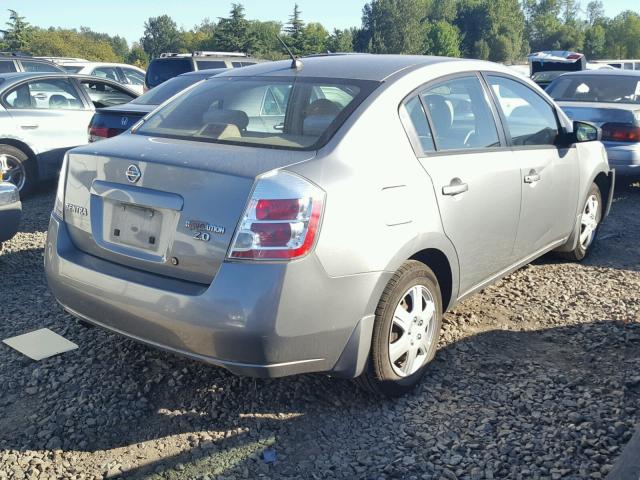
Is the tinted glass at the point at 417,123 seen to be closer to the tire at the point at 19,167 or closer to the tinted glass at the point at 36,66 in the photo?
the tire at the point at 19,167

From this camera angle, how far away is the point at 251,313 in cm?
275

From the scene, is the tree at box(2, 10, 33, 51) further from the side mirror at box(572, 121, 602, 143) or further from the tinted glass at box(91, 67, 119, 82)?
the side mirror at box(572, 121, 602, 143)

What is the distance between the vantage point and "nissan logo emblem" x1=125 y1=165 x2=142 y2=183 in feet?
10.2

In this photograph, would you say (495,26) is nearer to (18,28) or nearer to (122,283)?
(18,28)

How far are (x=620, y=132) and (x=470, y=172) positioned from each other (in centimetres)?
527

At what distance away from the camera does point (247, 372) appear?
2.87 m

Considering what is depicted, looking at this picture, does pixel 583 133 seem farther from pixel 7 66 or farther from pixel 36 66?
pixel 36 66

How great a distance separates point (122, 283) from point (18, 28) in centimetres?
6373

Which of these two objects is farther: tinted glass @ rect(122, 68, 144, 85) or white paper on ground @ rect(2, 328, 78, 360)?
tinted glass @ rect(122, 68, 144, 85)

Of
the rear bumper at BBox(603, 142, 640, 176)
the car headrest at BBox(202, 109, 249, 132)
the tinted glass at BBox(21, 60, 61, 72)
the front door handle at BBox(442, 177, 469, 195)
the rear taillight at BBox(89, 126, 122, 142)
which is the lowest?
the rear bumper at BBox(603, 142, 640, 176)

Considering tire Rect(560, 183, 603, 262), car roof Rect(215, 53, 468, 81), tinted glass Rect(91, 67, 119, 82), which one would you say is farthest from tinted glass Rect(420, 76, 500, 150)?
tinted glass Rect(91, 67, 119, 82)

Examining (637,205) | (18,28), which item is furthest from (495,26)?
(637,205)

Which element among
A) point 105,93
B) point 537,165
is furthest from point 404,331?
point 105,93

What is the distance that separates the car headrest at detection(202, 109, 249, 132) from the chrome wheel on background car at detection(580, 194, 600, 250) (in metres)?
3.19
